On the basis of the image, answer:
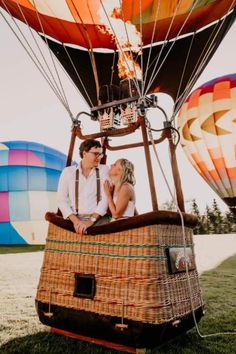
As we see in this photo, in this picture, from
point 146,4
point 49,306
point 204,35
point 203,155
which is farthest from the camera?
point 203,155

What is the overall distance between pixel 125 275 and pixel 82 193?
0.66m

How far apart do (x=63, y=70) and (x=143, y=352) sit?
358 centimetres

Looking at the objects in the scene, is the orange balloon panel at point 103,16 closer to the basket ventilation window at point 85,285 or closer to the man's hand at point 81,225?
the man's hand at point 81,225

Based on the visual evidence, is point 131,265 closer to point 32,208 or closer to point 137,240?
point 137,240

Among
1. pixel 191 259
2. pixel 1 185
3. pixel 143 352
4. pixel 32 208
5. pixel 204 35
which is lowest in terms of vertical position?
pixel 143 352

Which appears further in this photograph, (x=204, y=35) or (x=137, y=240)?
(x=204, y=35)

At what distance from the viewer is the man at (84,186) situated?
243 cm

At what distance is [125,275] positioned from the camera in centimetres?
210

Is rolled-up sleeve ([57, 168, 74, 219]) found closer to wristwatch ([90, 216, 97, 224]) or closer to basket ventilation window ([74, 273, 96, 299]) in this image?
wristwatch ([90, 216, 97, 224])

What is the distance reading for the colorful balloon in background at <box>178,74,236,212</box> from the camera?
8.48 metres

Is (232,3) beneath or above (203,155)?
above

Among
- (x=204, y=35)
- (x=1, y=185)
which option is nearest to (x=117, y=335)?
(x=204, y=35)

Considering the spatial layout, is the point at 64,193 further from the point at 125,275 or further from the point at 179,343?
the point at 179,343

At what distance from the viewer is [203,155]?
9.16 m
